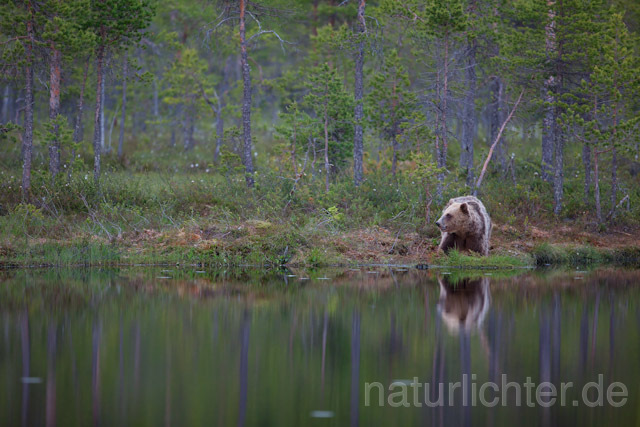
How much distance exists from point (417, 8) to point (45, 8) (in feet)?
39.2

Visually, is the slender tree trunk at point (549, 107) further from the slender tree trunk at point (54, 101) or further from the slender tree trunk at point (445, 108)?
the slender tree trunk at point (54, 101)

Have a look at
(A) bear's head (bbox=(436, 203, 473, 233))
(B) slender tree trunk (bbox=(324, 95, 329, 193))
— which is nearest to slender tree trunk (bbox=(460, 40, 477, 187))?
(B) slender tree trunk (bbox=(324, 95, 329, 193))

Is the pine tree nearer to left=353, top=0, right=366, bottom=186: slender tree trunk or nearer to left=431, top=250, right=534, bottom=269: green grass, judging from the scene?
left=353, top=0, right=366, bottom=186: slender tree trunk

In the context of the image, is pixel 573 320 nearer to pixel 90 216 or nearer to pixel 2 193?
pixel 90 216

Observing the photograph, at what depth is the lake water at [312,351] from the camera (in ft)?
23.8

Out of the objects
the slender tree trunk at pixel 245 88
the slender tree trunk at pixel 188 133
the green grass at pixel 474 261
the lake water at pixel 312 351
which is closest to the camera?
the lake water at pixel 312 351

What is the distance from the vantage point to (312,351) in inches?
388

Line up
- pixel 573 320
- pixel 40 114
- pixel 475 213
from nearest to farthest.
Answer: pixel 573 320
pixel 475 213
pixel 40 114

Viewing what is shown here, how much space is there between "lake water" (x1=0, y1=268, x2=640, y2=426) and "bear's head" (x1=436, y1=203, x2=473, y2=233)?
2462mm

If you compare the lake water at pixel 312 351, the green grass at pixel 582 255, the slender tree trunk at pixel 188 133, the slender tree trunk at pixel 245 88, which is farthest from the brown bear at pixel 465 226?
the slender tree trunk at pixel 188 133

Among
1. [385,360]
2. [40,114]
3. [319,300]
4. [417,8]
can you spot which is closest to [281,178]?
[417,8]

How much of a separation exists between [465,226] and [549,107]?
8827 millimetres

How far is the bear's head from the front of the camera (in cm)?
1817

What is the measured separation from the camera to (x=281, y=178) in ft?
74.7
